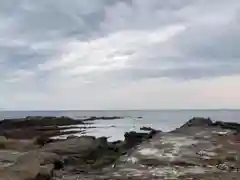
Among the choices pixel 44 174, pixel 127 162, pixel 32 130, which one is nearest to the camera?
pixel 44 174

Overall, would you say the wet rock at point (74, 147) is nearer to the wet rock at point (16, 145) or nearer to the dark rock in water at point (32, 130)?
the wet rock at point (16, 145)

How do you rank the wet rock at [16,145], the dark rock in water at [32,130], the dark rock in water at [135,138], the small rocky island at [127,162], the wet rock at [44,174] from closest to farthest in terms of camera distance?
1. the wet rock at [44,174]
2. the small rocky island at [127,162]
3. the wet rock at [16,145]
4. the dark rock in water at [135,138]
5. the dark rock in water at [32,130]

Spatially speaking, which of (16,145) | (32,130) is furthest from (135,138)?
(32,130)

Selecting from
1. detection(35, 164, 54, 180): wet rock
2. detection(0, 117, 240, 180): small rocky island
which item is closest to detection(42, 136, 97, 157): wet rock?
detection(0, 117, 240, 180): small rocky island

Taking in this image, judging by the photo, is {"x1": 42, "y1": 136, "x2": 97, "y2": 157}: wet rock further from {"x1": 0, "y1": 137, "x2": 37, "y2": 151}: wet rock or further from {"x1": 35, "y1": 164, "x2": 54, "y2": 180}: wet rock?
{"x1": 35, "y1": 164, "x2": 54, "y2": 180}: wet rock

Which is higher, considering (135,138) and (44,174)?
(44,174)

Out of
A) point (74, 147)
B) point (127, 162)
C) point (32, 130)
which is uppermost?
point (74, 147)

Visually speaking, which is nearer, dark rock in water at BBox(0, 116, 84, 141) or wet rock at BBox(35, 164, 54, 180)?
wet rock at BBox(35, 164, 54, 180)

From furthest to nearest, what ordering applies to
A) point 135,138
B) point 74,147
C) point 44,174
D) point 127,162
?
1. point 135,138
2. point 74,147
3. point 127,162
4. point 44,174

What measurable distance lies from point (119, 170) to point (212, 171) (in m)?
3.66

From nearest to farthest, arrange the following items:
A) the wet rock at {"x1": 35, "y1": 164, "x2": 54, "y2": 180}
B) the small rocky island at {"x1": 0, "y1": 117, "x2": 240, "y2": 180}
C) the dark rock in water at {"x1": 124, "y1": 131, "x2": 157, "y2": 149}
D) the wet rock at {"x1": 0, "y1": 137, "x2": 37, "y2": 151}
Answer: the wet rock at {"x1": 35, "y1": 164, "x2": 54, "y2": 180} < the small rocky island at {"x1": 0, "y1": 117, "x2": 240, "y2": 180} < the wet rock at {"x1": 0, "y1": 137, "x2": 37, "y2": 151} < the dark rock in water at {"x1": 124, "y1": 131, "x2": 157, "y2": 149}

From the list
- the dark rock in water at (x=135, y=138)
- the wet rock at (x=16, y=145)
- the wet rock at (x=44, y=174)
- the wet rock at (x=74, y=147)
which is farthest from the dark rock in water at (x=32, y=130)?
the wet rock at (x=44, y=174)

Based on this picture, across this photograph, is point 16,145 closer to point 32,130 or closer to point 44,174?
point 44,174

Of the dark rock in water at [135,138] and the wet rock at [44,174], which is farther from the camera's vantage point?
the dark rock in water at [135,138]
